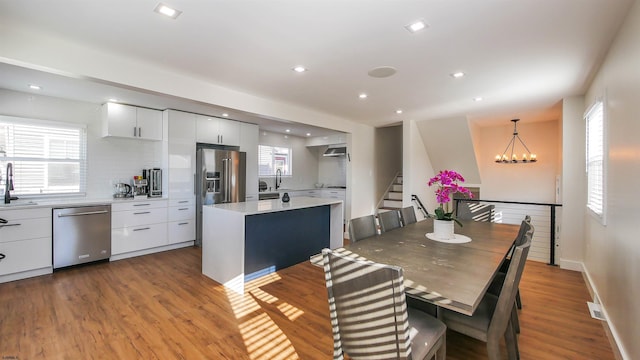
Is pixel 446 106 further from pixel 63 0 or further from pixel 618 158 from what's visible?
pixel 63 0

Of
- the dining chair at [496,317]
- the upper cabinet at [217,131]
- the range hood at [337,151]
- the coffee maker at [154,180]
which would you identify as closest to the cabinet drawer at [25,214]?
the coffee maker at [154,180]

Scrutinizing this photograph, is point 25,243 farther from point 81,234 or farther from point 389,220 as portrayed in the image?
point 389,220

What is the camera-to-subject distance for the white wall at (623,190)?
173cm

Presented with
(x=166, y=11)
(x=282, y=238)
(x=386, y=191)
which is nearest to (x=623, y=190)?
(x=282, y=238)

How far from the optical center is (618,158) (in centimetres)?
207

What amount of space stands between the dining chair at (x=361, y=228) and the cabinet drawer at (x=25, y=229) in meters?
3.91

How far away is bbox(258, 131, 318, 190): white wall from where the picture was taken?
7012mm

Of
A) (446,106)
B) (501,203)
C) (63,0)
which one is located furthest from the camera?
(501,203)

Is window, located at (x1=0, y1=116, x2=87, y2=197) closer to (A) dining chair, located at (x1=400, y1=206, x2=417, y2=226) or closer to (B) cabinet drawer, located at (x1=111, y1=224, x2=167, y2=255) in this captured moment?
(B) cabinet drawer, located at (x1=111, y1=224, x2=167, y2=255)

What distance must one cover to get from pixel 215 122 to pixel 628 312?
18.5 ft

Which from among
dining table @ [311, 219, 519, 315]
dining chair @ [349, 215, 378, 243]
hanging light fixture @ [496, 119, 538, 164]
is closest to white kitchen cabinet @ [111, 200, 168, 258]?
dining chair @ [349, 215, 378, 243]

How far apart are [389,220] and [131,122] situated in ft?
13.9

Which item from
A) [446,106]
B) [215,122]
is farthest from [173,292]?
[446,106]

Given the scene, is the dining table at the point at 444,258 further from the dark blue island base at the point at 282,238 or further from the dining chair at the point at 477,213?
the dark blue island base at the point at 282,238
